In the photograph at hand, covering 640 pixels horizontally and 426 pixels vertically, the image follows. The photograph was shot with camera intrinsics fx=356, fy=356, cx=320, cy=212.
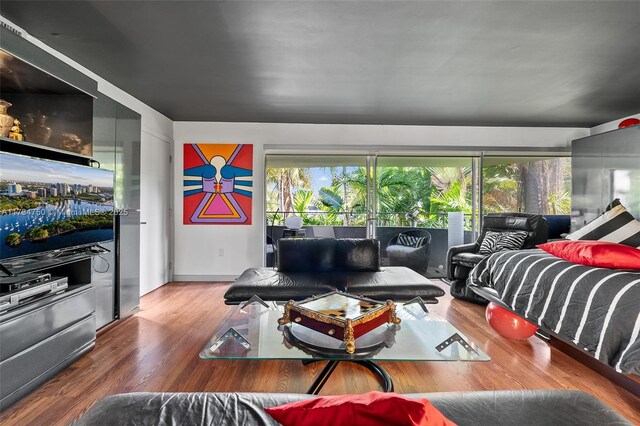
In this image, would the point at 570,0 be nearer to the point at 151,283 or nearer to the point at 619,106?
the point at 619,106

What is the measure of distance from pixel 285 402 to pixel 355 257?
2.77m

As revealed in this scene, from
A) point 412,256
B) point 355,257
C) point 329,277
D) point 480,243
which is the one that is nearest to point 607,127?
point 480,243

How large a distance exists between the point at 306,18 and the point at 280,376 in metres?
2.34

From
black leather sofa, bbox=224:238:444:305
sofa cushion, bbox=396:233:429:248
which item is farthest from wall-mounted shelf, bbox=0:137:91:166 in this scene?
sofa cushion, bbox=396:233:429:248

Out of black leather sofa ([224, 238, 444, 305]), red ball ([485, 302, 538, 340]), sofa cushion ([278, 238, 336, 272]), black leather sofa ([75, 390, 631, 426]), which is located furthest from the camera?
sofa cushion ([278, 238, 336, 272])

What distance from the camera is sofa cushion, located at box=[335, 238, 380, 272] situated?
3.64 metres

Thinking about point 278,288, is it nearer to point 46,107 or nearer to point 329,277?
point 329,277

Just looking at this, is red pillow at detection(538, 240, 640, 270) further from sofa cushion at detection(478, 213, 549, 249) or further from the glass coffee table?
sofa cushion at detection(478, 213, 549, 249)

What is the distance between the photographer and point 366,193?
5637mm

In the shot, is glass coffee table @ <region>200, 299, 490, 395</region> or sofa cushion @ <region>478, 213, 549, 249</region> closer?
glass coffee table @ <region>200, 299, 490, 395</region>

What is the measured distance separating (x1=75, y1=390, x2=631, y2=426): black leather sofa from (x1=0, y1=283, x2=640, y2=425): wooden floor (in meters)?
1.27

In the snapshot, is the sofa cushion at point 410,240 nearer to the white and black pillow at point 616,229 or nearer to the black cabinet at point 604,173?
the black cabinet at point 604,173

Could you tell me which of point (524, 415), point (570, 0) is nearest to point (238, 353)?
point (524, 415)

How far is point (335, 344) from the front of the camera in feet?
5.97
